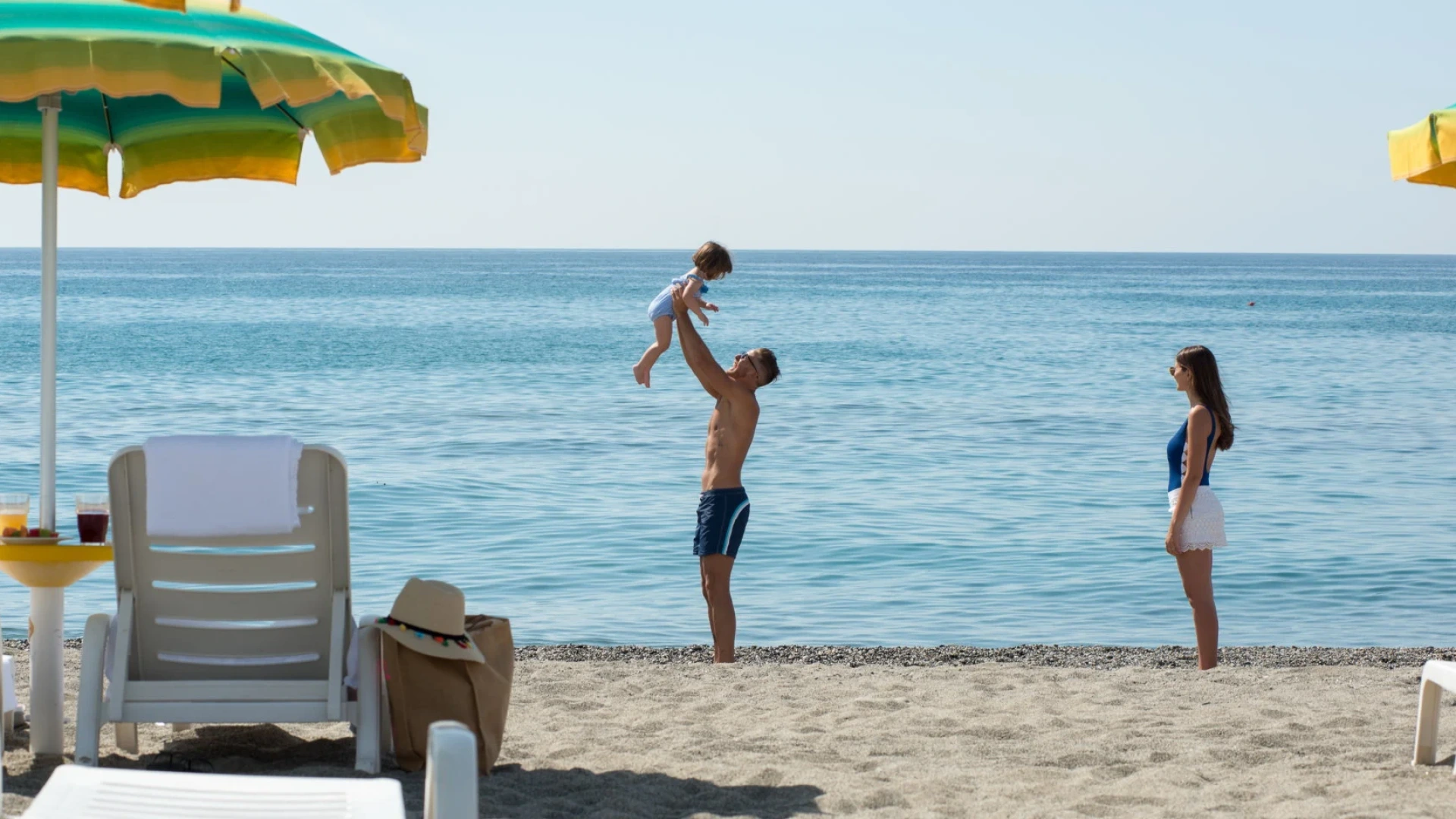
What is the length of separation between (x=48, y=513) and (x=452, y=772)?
3.29 m

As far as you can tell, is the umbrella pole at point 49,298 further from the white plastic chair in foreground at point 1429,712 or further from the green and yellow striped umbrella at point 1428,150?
the green and yellow striped umbrella at point 1428,150

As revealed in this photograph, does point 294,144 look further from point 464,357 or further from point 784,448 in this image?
point 464,357

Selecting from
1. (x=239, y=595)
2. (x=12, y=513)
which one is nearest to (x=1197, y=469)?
(x=239, y=595)

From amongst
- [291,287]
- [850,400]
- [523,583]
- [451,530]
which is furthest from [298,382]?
[291,287]

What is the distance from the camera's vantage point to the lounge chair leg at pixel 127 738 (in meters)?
4.61

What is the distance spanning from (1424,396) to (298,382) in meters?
19.5

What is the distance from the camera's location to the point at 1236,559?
11.4 meters

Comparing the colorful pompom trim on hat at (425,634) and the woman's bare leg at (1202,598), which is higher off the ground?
the colorful pompom trim on hat at (425,634)

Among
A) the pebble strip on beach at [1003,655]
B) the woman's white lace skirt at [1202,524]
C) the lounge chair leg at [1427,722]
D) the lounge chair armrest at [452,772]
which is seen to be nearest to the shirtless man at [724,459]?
the pebble strip on beach at [1003,655]

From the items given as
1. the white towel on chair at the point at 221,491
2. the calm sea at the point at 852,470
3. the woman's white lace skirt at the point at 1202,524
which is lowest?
the calm sea at the point at 852,470

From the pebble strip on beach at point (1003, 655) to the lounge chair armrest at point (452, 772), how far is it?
5125 mm

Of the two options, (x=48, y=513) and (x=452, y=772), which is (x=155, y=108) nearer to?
(x=48, y=513)

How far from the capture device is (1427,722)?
14.4 feet

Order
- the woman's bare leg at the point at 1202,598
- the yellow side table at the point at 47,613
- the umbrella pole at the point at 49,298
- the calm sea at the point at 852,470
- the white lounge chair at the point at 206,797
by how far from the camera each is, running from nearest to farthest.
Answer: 1. the white lounge chair at the point at 206,797
2. the yellow side table at the point at 47,613
3. the umbrella pole at the point at 49,298
4. the woman's bare leg at the point at 1202,598
5. the calm sea at the point at 852,470
